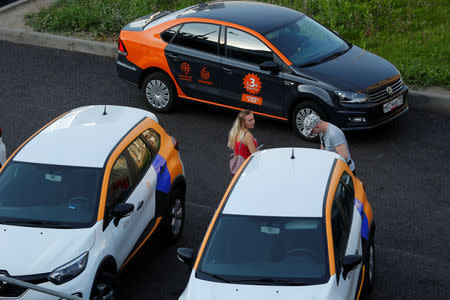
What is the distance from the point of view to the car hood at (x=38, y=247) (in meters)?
7.58

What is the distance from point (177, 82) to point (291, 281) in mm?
6692

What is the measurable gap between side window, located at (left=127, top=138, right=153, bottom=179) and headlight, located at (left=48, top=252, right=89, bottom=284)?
1.50 m

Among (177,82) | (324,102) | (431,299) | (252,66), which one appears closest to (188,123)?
(177,82)

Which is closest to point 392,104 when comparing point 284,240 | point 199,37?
point 199,37

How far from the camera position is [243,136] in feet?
30.8

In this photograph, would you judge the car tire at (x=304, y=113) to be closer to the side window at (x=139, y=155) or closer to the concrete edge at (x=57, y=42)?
the side window at (x=139, y=155)

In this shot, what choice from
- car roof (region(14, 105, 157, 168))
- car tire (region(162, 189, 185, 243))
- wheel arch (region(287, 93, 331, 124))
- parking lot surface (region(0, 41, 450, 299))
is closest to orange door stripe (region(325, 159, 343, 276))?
parking lot surface (region(0, 41, 450, 299))

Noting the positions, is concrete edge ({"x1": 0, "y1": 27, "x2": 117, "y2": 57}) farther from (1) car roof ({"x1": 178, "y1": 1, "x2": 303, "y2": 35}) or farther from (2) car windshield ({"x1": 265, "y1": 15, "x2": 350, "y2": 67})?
(2) car windshield ({"x1": 265, "y1": 15, "x2": 350, "y2": 67})

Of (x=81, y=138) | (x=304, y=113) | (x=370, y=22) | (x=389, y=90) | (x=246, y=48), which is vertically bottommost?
(x=370, y=22)

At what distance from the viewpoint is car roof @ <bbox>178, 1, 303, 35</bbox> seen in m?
12.6

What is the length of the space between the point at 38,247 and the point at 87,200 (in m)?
0.80

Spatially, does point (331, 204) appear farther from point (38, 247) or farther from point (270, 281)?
point (38, 247)

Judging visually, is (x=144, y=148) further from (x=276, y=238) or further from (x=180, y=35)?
(x=180, y=35)

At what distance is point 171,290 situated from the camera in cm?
871
